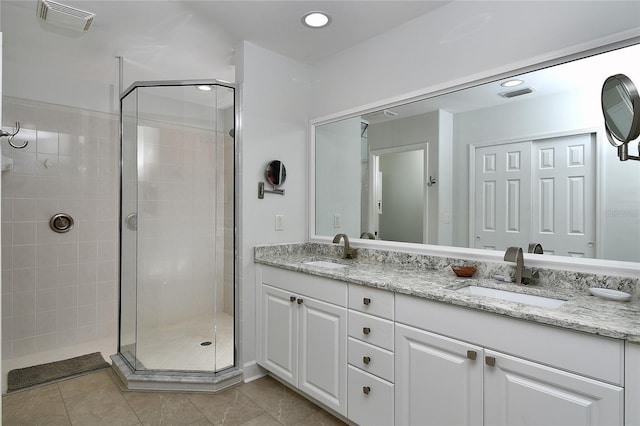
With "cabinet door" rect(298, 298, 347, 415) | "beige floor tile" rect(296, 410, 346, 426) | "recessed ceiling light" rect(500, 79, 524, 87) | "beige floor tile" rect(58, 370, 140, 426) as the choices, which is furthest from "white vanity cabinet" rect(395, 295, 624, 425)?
"beige floor tile" rect(58, 370, 140, 426)

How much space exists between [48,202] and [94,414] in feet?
6.14

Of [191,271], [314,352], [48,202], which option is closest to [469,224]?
[314,352]

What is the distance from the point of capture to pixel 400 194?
246cm

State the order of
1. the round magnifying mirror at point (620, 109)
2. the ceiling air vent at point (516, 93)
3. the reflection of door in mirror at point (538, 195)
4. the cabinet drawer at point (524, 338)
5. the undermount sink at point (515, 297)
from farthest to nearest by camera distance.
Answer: the ceiling air vent at point (516, 93) < the reflection of door in mirror at point (538, 195) < the undermount sink at point (515, 297) < the round magnifying mirror at point (620, 109) < the cabinet drawer at point (524, 338)

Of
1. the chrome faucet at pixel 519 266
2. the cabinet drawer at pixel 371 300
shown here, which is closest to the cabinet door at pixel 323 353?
the cabinet drawer at pixel 371 300

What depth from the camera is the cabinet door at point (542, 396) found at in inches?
45.4

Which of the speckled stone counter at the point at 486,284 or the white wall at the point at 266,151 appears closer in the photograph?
the speckled stone counter at the point at 486,284

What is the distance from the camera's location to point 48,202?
3062 mm

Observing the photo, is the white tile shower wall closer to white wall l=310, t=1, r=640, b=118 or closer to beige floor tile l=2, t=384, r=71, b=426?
beige floor tile l=2, t=384, r=71, b=426

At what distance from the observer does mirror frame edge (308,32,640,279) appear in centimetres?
156

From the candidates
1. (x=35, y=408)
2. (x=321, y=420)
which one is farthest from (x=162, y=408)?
(x=321, y=420)

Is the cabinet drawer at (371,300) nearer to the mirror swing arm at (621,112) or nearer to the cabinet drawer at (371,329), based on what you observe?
the cabinet drawer at (371,329)

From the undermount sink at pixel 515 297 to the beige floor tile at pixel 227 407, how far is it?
1.43m

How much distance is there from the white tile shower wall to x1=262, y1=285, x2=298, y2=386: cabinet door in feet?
6.06
